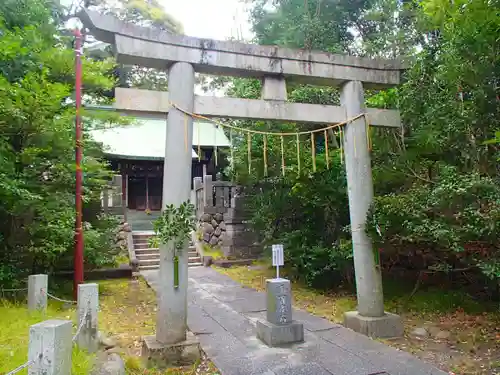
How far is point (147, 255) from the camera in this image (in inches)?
576

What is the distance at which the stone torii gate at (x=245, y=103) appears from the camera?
5.25m

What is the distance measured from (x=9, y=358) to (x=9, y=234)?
186 inches

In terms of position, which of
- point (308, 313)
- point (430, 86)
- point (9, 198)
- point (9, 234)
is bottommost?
point (308, 313)

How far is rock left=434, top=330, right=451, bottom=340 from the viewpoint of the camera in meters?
6.10

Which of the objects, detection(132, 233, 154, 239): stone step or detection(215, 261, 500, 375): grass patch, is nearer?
detection(215, 261, 500, 375): grass patch

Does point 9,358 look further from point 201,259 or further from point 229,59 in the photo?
point 201,259

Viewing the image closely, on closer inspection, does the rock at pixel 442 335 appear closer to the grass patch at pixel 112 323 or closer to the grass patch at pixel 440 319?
the grass patch at pixel 440 319

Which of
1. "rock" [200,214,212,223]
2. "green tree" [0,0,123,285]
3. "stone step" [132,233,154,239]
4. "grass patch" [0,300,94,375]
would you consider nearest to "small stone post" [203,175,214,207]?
"rock" [200,214,212,223]

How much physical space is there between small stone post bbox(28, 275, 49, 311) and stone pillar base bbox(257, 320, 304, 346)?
3843mm

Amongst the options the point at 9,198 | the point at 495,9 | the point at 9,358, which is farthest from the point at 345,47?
the point at 9,358

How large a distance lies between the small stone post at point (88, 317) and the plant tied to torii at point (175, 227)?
126 centimetres

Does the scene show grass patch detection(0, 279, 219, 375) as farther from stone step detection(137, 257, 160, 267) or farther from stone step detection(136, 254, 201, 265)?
stone step detection(136, 254, 201, 265)

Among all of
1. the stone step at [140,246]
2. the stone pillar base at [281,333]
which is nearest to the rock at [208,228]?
the stone step at [140,246]

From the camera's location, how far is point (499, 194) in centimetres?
514
